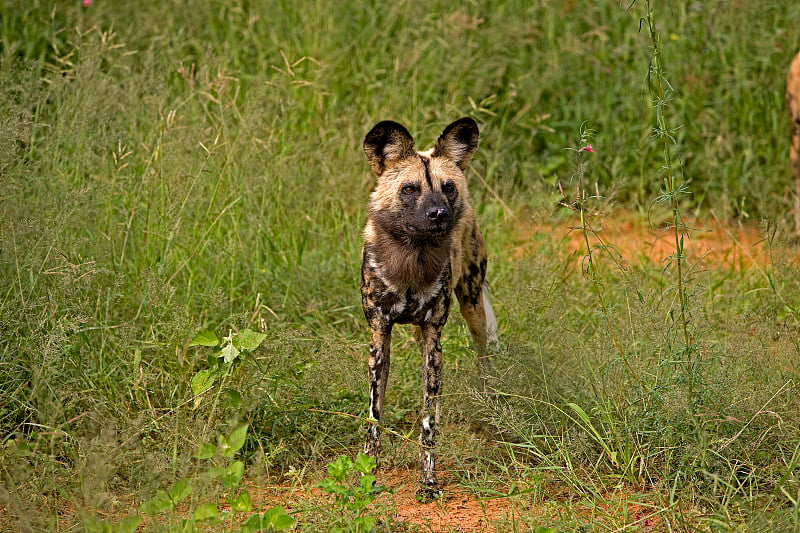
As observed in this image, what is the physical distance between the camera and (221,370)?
139 inches

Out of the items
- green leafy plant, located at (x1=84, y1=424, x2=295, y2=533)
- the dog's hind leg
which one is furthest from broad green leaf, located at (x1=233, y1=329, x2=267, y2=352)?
the dog's hind leg

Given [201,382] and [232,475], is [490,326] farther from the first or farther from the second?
[232,475]

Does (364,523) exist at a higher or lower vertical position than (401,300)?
lower

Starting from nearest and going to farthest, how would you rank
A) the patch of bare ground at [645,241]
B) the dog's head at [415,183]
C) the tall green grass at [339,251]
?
the tall green grass at [339,251] < the dog's head at [415,183] < the patch of bare ground at [645,241]

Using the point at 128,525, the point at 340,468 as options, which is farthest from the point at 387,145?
the point at 128,525

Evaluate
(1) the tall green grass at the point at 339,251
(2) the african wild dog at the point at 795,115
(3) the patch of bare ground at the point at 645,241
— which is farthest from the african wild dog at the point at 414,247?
(2) the african wild dog at the point at 795,115

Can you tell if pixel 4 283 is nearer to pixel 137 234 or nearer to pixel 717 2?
pixel 137 234

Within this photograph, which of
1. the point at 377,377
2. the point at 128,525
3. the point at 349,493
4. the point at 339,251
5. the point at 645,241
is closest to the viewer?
the point at 128,525

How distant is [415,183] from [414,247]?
0.25 m

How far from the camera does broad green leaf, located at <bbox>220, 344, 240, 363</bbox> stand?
3.48m

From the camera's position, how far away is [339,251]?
16.6 ft

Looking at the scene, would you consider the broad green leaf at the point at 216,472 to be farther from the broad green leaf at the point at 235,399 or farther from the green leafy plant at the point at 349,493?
the broad green leaf at the point at 235,399

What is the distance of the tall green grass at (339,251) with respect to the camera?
10.7 feet

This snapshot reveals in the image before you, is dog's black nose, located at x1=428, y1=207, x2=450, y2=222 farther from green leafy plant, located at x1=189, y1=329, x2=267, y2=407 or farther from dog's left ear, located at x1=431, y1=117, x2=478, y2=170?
green leafy plant, located at x1=189, y1=329, x2=267, y2=407
